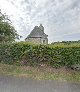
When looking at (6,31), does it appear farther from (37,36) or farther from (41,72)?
(37,36)

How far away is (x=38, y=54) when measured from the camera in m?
14.0

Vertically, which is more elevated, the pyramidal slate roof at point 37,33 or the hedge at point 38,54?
A: the pyramidal slate roof at point 37,33

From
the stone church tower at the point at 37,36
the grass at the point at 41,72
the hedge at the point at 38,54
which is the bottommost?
the grass at the point at 41,72

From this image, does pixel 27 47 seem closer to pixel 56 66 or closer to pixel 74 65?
pixel 56 66

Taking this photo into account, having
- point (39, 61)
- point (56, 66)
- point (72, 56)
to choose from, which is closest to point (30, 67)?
point (39, 61)

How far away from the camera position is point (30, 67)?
544 inches

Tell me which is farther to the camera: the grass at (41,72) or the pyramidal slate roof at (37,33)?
the pyramidal slate roof at (37,33)

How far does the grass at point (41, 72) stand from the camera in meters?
11.2

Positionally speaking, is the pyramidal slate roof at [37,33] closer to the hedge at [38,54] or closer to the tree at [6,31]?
the tree at [6,31]

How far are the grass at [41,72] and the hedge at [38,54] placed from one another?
0.60 m

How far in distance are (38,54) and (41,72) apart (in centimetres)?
191

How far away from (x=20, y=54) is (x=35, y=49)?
1395 millimetres

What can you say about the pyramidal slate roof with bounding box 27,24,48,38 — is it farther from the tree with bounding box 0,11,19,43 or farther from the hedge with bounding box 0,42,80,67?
the hedge with bounding box 0,42,80,67

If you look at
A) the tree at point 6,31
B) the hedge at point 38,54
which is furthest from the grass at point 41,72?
the tree at point 6,31
